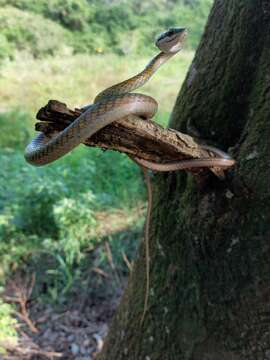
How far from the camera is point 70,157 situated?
17.5 feet

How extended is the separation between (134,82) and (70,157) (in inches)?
159

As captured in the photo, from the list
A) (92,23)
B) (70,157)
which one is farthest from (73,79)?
(92,23)

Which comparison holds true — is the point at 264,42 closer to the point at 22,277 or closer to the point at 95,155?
the point at 22,277

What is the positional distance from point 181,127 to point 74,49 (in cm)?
1316

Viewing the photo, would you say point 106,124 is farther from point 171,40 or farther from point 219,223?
point 171,40

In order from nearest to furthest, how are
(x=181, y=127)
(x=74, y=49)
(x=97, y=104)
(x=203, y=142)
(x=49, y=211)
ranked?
(x=97, y=104), (x=203, y=142), (x=181, y=127), (x=49, y=211), (x=74, y=49)

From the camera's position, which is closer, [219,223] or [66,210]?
[219,223]

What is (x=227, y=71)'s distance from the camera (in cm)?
144

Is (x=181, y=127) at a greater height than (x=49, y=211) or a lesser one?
greater

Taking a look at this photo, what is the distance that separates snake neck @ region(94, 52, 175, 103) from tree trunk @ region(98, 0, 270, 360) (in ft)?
0.39

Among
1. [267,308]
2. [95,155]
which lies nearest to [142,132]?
[267,308]

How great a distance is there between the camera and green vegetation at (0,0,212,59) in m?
12.8

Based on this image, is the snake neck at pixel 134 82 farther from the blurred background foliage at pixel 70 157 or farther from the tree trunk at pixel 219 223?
the blurred background foliage at pixel 70 157

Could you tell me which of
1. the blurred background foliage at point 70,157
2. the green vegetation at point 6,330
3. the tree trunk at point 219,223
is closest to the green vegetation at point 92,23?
the blurred background foliage at point 70,157
